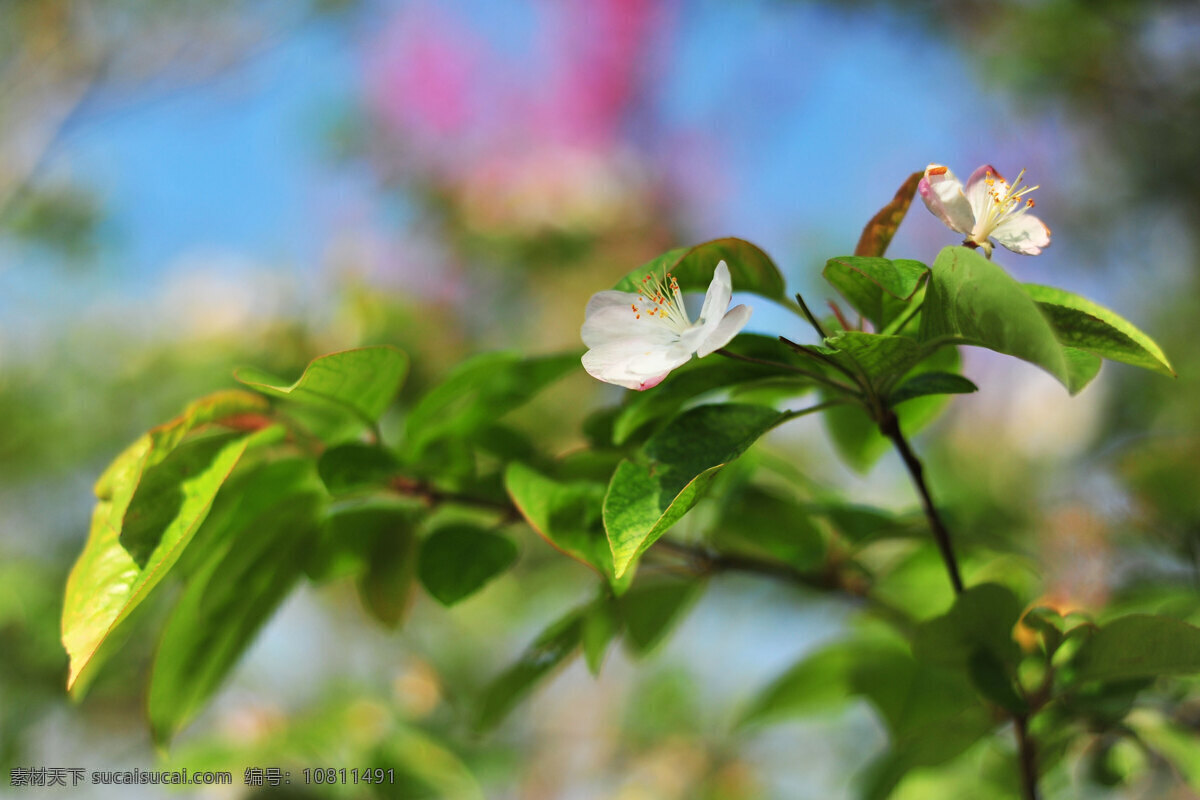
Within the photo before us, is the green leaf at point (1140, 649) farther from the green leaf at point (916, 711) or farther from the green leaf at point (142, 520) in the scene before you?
the green leaf at point (142, 520)

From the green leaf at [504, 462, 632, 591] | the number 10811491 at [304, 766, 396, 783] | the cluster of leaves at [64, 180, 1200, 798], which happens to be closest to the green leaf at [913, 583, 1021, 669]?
the cluster of leaves at [64, 180, 1200, 798]

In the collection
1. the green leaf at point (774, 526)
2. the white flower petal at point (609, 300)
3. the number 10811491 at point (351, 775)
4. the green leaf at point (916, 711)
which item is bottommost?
the number 10811491 at point (351, 775)

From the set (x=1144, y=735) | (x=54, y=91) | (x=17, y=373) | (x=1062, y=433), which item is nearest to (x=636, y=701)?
(x=1062, y=433)

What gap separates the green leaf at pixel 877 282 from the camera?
0.23 metres

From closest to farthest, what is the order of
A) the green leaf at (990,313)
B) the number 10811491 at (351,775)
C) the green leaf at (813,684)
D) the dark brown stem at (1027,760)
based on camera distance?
the green leaf at (990,313)
the dark brown stem at (1027,760)
the green leaf at (813,684)
the number 10811491 at (351,775)

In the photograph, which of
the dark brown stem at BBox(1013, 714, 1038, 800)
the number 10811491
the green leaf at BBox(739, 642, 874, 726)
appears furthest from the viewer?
the number 10811491

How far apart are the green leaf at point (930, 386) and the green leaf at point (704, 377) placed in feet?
0.11

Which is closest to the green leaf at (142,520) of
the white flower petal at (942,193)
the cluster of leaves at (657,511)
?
the cluster of leaves at (657,511)

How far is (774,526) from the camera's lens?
1.23 feet

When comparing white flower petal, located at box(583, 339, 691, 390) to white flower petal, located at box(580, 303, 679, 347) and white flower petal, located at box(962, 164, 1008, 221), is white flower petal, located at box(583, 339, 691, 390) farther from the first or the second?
white flower petal, located at box(962, 164, 1008, 221)

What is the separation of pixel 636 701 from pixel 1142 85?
1.10 meters

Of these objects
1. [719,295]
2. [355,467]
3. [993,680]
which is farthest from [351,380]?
[993,680]

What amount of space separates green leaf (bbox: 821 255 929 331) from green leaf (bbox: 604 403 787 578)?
4 cm

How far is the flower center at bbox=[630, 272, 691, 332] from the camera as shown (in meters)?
0.27
